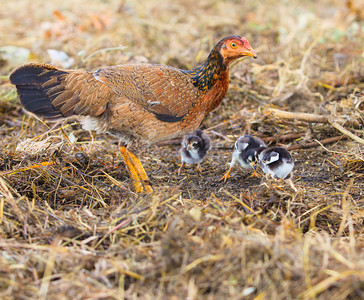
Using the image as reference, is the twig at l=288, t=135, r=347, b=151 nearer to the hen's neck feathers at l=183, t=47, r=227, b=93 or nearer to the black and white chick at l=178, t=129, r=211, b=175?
the black and white chick at l=178, t=129, r=211, b=175

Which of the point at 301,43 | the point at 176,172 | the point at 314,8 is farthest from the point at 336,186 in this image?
the point at 314,8

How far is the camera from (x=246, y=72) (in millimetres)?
5820

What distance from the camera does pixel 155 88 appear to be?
3.79 meters

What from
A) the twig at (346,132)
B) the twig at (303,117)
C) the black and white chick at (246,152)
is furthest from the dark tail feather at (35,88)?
the twig at (346,132)

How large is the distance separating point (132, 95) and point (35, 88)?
34.8 inches

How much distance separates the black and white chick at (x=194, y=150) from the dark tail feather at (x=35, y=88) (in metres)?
1.31

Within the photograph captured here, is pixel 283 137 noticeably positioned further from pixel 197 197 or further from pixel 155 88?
pixel 155 88

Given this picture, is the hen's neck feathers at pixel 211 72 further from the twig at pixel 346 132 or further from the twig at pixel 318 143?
the twig at pixel 346 132

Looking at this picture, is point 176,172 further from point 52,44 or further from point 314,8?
point 314,8

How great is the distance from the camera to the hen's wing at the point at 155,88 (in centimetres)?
375

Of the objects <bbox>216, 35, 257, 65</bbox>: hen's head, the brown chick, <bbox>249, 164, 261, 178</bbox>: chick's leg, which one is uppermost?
<bbox>216, 35, 257, 65</bbox>: hen's head

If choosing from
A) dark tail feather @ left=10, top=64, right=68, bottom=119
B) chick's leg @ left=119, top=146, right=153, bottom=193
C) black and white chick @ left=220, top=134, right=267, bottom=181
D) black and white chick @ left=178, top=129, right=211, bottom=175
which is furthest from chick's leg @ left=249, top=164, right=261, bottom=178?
dark tail feather @ left=10, top=64, right=68, bottom=119

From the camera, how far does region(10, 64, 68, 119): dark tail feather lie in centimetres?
370

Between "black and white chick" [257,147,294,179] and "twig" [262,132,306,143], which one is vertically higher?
"black and white chick" [257,147,294,179]
